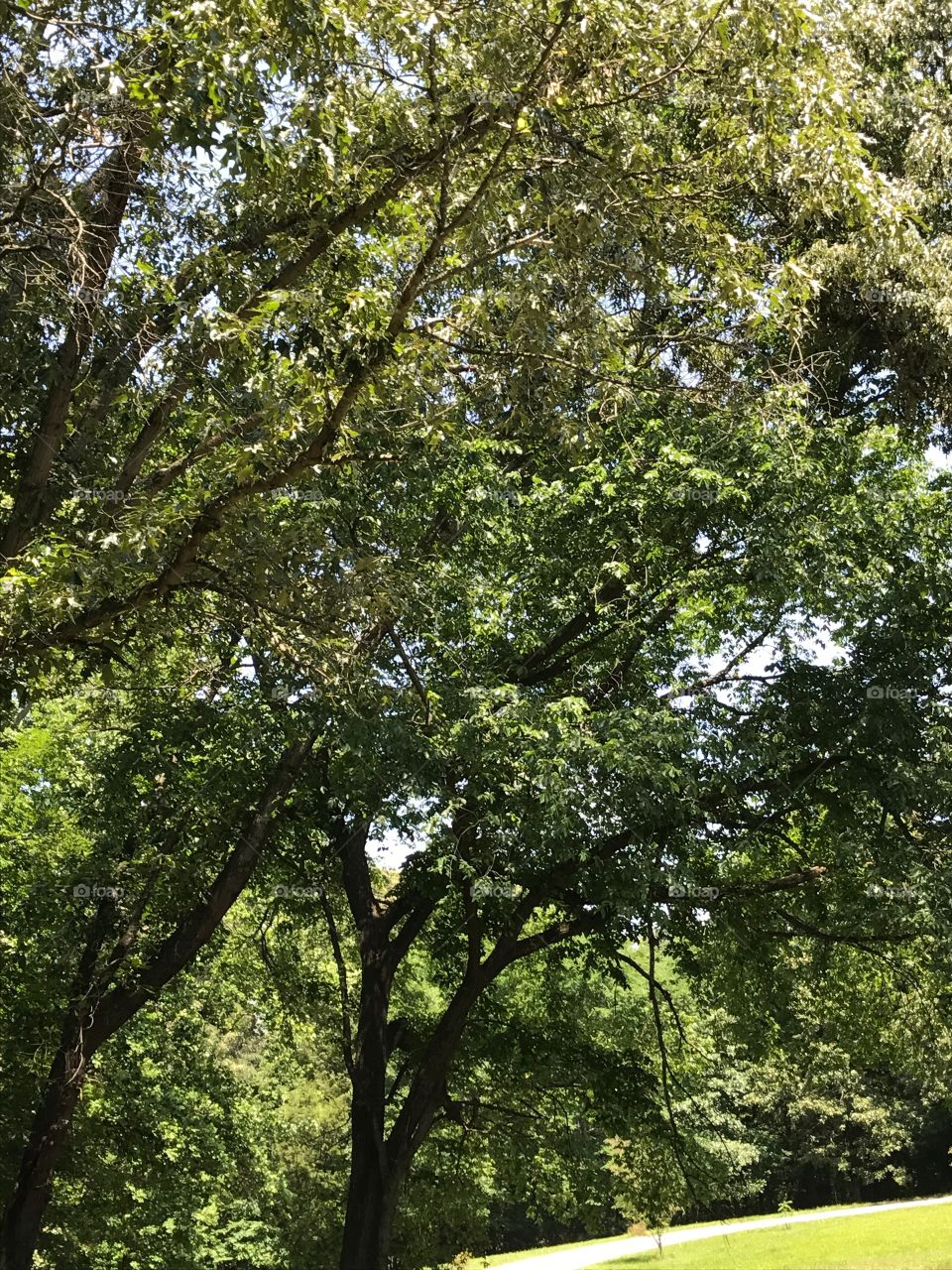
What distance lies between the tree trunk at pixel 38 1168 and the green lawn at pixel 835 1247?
10.4 m

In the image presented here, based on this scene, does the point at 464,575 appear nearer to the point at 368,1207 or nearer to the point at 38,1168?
the point at 368,1207

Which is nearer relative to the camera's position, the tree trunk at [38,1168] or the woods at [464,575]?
the woods at [464,575]

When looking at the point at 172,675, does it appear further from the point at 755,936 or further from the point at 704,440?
the point at 755,936

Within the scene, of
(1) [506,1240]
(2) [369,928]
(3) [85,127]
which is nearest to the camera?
(3) [85,127]

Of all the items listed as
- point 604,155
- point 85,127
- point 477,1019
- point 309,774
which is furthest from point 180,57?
point 477,1019

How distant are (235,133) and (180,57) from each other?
0.36m

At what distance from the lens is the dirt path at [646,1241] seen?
25.6 meters

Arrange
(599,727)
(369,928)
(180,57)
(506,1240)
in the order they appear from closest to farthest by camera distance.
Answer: (180,57), (599,727), (369,928), (506,1240)

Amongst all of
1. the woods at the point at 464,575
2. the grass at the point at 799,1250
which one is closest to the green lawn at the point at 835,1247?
the grass at the point at 799,1250

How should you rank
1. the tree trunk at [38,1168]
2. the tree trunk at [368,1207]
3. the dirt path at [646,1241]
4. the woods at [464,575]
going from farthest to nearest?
the dirt path at [646,1241] → the tree trunk at [38,1168] → the tree trunk at [368,1207] → the woods at [464,575]

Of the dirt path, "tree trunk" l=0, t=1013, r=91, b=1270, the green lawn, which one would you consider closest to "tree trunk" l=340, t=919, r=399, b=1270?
"tree trunk" l=0, t=1013, r=91, b=1270

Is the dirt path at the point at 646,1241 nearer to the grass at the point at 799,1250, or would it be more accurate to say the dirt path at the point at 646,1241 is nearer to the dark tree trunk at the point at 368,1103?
the grass at the point at 799,1250

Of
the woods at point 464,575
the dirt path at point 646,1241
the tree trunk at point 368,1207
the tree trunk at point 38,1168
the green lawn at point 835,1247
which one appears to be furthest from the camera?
the dirt path at point 646,1241

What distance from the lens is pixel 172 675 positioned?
9703mm
